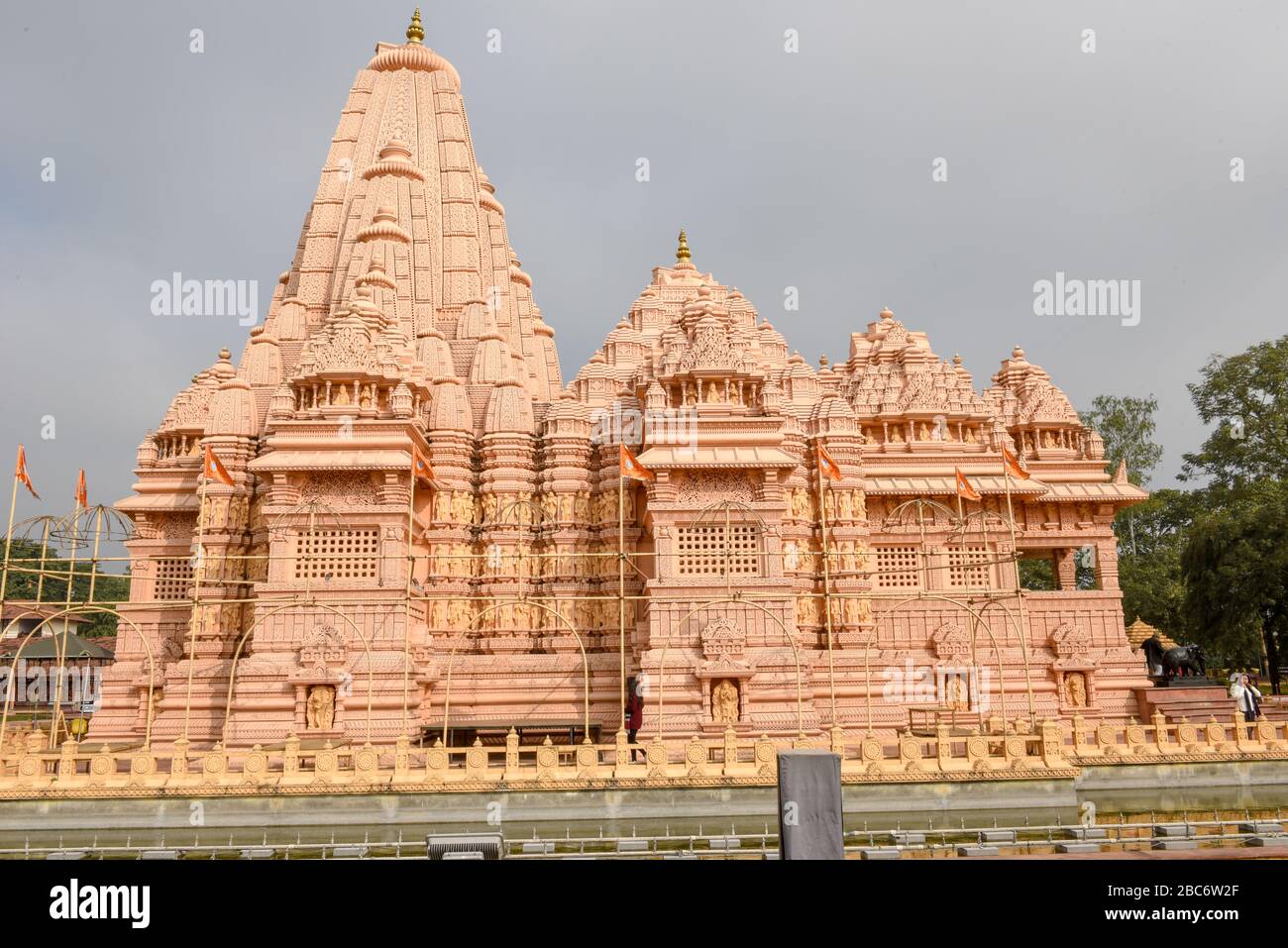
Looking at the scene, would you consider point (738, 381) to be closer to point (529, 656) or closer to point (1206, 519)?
point (529, 656)

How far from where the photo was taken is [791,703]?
18.9m

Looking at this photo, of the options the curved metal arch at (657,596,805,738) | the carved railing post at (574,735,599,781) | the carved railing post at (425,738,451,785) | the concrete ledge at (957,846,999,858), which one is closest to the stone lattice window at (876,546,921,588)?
the curved metal arch at (657,596,805,738)

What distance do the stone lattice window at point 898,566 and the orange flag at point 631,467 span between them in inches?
317

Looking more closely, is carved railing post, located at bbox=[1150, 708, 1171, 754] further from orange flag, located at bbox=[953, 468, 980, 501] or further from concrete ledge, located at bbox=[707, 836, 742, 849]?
concrete ledge, located at bbox=[707, 836, 742, 849]

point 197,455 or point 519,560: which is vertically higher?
point 197,455

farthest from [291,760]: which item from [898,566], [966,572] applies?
[966,572]

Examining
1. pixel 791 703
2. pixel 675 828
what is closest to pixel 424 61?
pixel 791 703

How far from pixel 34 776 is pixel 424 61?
26.2m

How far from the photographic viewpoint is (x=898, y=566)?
79.1 feet

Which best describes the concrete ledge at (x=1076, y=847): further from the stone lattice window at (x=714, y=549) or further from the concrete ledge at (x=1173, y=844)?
the stone lattice window at (x=714, y=549)

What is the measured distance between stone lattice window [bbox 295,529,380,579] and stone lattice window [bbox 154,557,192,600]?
20.1 feet

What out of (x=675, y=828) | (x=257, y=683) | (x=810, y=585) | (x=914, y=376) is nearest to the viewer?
(x=675, y=828)

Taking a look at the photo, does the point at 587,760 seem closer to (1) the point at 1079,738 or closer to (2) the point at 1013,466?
(1) the point at 1079,738

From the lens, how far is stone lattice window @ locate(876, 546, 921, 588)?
2389 centimetres
